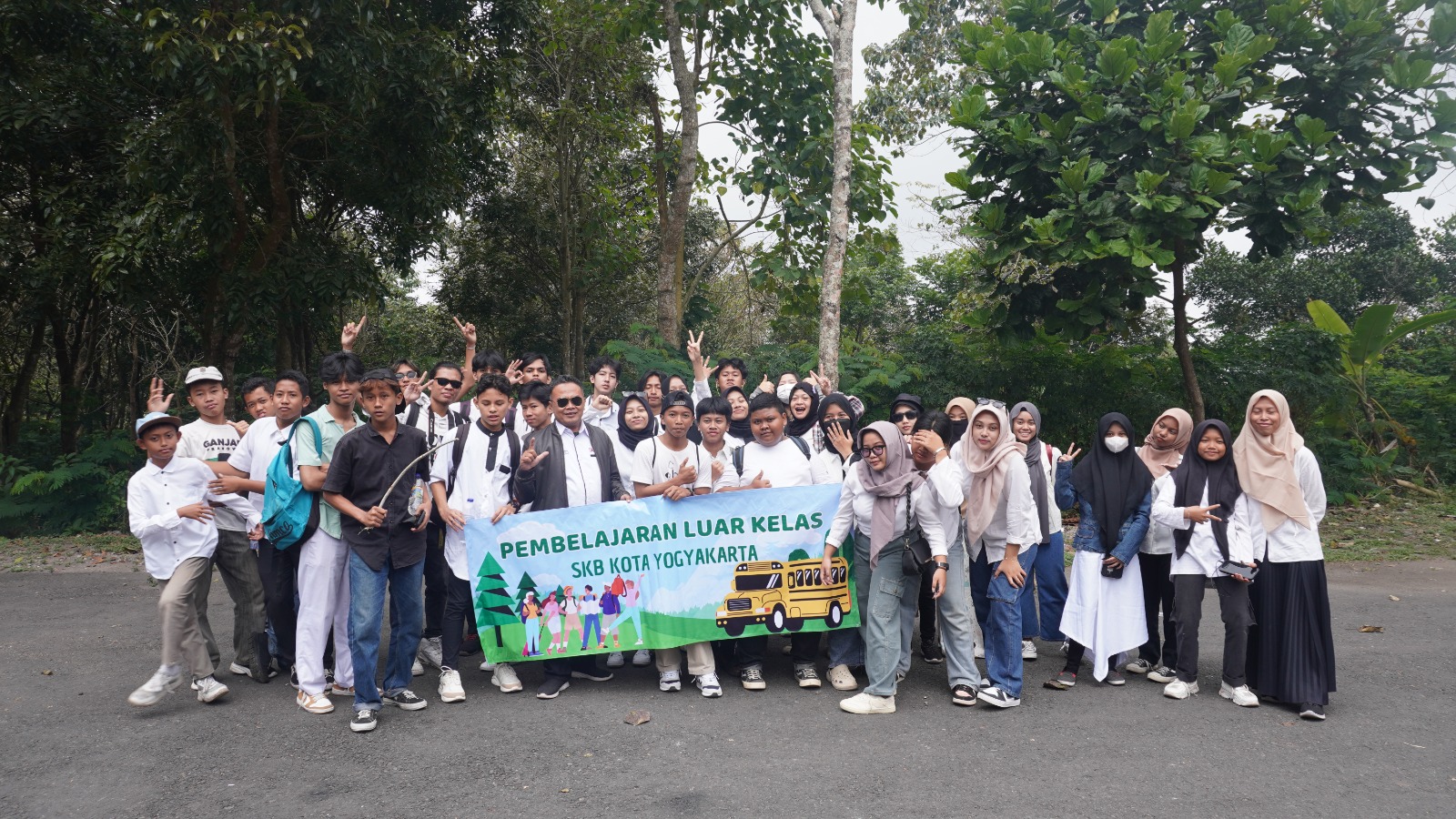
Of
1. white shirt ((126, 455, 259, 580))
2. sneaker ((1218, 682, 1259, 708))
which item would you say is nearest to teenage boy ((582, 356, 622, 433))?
white shirt ((126, 455, 259, 580))

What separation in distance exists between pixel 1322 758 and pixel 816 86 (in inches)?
424

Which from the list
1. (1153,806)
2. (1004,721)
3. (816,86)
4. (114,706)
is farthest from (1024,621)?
(816,86)

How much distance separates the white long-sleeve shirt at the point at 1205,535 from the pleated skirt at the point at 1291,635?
24 centimetres

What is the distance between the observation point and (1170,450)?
5.89 m

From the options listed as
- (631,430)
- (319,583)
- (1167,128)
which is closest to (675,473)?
(631,430)

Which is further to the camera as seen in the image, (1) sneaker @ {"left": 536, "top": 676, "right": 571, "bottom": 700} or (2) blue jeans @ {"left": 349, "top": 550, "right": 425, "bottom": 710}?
(1) sneaker @ {"left": 536, "top": 676, "right": 571, "bottom": 700}

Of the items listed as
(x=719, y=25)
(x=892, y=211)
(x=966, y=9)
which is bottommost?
(x=892, y=211)

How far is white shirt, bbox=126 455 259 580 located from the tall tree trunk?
6.12 m

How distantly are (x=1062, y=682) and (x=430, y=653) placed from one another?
3860mm

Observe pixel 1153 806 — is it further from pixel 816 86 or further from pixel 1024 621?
pixel 816 86

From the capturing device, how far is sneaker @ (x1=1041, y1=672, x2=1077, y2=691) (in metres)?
5.55

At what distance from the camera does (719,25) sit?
1316 centimetres

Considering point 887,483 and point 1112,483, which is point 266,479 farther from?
point 1112,483

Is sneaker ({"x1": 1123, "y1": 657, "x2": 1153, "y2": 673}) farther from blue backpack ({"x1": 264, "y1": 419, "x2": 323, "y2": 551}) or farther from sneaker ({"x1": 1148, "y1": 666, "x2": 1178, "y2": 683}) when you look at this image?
blue backpack ({"x1": 264, "y1": 419, "x2": 323, "y2": 551})
